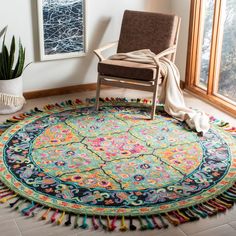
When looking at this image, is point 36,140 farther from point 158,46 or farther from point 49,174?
point 158,46

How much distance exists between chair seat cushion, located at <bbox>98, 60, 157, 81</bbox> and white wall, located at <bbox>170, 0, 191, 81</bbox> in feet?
3.07

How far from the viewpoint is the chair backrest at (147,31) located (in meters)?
4.13

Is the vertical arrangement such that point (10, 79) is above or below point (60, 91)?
above

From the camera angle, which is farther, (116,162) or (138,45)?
(138,45)

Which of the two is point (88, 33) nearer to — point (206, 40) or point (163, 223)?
point (206, 40)

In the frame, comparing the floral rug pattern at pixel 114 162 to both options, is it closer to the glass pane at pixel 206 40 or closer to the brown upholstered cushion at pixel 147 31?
the brown upholstered cushion at pixel 147 31

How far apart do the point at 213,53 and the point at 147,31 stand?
0.67 m

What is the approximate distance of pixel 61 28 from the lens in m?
4.19

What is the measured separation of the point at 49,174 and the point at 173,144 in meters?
1.00

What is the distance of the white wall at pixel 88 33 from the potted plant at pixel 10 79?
162mm

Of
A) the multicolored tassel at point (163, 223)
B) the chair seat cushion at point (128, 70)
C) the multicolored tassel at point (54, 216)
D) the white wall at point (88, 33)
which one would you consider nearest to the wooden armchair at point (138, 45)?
the chair seat cushion at point (128, 70)

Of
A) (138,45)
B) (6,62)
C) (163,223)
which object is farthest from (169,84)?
(163,223)

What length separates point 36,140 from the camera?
3385 mm

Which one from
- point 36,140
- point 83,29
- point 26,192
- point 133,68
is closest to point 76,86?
point 83,29
